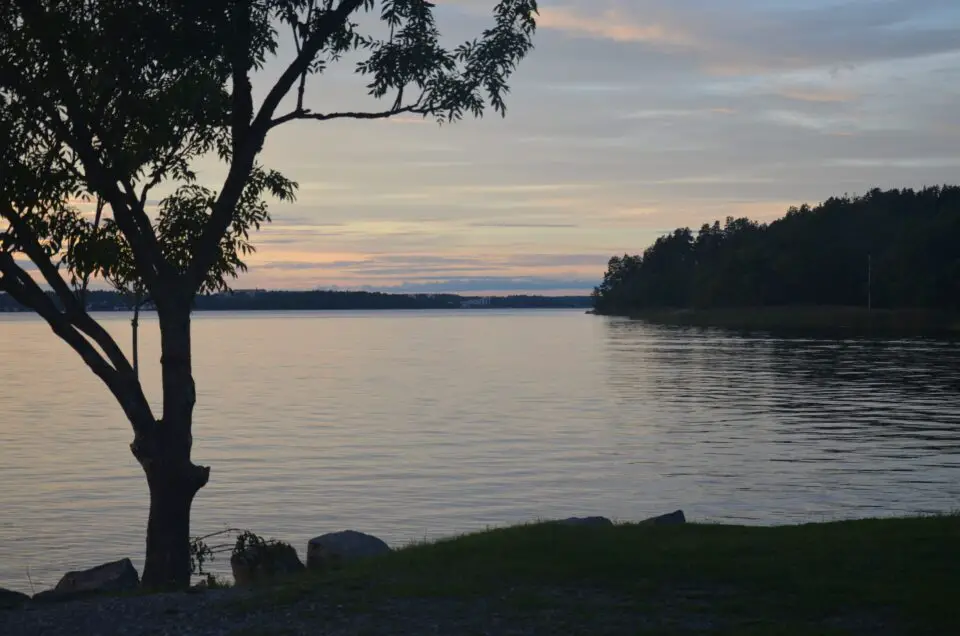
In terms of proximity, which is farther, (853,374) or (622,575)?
(853,374)

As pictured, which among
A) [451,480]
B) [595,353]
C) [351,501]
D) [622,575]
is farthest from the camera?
[595,353]

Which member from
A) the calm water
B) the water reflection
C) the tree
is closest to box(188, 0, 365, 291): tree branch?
the tree

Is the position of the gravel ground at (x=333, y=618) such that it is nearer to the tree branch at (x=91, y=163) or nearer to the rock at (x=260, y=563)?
the rock at (x=260, y=563)

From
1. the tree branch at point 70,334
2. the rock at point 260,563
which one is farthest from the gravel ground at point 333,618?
the tree branch at point 70,334

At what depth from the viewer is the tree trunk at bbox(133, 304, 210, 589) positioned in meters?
17.6

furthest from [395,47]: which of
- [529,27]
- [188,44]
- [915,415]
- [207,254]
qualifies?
[915,415]

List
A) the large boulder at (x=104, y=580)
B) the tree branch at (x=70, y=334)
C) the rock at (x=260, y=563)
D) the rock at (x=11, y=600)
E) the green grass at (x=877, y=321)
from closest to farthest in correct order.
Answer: the rock at (x=11, y=600) → the rock at (x=260, y=563) → the large boulder at (x=104, y=580) → the tree branch at (x=70, y=334) → the green grass at (x=877, y=321)

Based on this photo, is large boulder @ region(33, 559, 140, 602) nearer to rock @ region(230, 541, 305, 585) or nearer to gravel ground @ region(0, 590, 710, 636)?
rock @ region(230, 541, 305, 585)

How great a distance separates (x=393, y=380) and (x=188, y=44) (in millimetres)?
58362

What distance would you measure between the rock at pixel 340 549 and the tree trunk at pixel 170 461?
6.61 feet

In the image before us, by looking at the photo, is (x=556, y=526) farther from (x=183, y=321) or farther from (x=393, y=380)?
(x=393, y=380)

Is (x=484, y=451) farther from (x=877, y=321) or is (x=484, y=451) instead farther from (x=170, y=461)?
(x=877, y=321)

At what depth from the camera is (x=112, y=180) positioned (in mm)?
17453

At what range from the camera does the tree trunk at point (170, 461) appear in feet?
57.7
